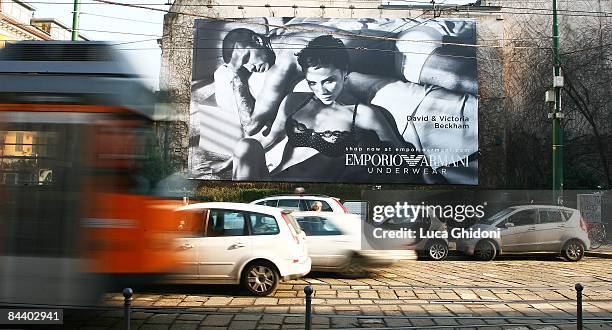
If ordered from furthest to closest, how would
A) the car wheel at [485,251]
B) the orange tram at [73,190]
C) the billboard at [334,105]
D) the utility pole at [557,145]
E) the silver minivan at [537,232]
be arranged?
the billboard at [334,105] < the utility pole at [557,145] < the car wheel at [485,251] < the silver minivan at [537,232] < the orange tram at [73,190]

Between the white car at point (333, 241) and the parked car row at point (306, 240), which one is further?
the white car at point (333, 241)

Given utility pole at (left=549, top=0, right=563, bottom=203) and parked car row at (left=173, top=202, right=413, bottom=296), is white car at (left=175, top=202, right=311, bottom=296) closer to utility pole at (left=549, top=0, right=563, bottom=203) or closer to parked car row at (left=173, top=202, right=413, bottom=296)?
parked car row at (left=173, top=202, right=413, bottom=296)

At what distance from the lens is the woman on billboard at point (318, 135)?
102ft

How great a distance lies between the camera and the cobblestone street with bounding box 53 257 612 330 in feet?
22.4

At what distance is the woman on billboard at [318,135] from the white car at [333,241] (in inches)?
799

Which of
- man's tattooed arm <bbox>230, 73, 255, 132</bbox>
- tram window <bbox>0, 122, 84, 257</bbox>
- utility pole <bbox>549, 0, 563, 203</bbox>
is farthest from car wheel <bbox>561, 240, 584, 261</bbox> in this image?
man's tattooed arm <bbox>230, 73, 255, 132</bbox>

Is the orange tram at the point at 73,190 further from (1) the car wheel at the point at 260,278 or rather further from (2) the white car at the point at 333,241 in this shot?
(2) the white car at the point at 333,241

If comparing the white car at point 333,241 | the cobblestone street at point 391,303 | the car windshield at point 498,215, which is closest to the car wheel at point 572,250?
the car windshield at point 498,215

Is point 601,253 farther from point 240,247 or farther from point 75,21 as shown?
point 75,21

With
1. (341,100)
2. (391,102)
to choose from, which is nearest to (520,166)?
(391,102)

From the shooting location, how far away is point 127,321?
16.4ft

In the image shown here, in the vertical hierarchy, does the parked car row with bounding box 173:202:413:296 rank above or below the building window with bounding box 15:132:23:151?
below

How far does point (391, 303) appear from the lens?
26.9 ft

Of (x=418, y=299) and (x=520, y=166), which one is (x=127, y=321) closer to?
(x=418, y=299)
